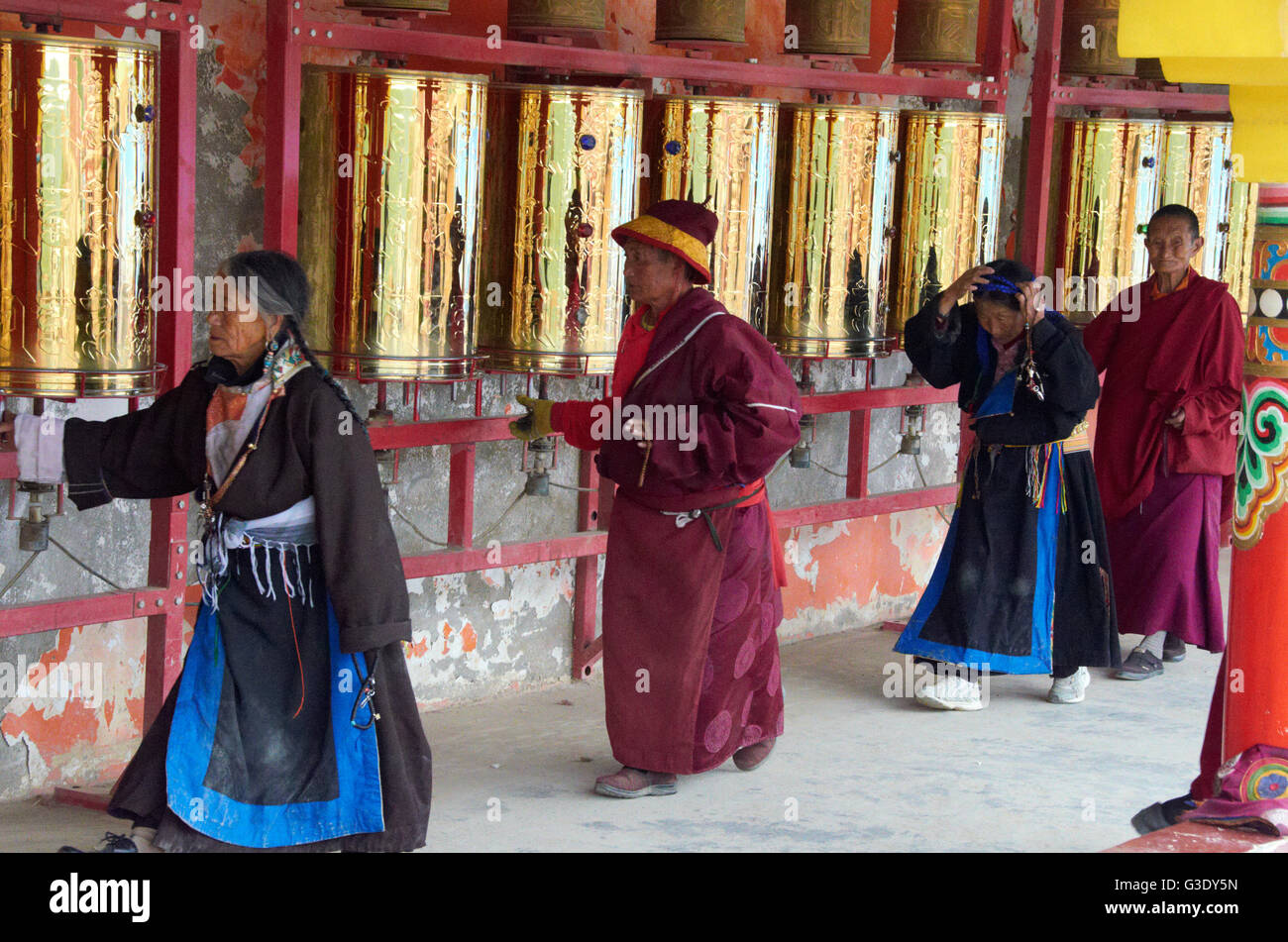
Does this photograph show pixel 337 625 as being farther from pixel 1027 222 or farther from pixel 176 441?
pixel 1027 222

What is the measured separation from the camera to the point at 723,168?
5039 millimetres


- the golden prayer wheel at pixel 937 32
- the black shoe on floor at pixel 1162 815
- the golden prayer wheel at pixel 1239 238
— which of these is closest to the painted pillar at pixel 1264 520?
the black shoe on floor at pixel 1162 815

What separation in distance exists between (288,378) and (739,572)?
1461 millimetres

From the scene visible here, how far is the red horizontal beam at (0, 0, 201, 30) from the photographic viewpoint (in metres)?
3.70

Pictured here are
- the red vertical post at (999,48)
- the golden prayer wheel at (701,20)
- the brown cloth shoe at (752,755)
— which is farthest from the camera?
the red vertical post at (999,48)

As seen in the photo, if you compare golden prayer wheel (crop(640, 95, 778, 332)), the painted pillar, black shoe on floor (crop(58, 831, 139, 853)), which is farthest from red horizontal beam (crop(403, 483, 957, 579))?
the painted pillar

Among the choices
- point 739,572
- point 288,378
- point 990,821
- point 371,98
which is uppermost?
point 371,98

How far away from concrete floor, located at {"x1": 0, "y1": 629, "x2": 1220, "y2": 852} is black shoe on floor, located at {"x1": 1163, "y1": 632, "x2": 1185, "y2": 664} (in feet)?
0.96

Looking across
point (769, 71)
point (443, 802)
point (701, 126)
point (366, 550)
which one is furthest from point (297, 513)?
point (769, 71)

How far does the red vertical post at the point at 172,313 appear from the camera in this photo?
13.0ft

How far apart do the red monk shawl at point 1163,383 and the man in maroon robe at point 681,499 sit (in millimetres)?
1863

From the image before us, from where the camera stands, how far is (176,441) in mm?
3652

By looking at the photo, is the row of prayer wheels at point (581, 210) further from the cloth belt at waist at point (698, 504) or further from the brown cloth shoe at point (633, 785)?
the brown cloth shoe at point (633, 785)

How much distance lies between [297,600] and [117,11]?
1354mm
